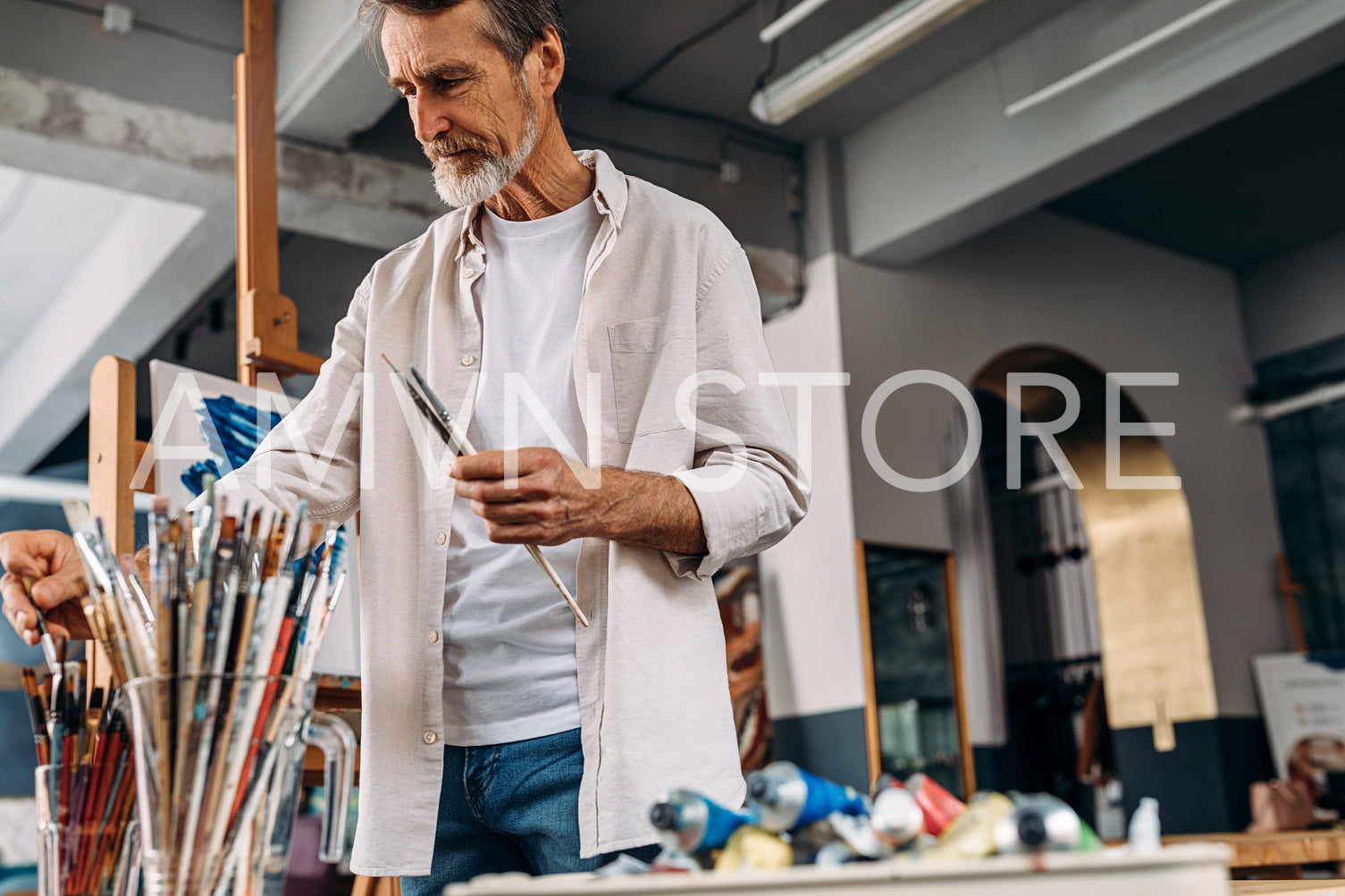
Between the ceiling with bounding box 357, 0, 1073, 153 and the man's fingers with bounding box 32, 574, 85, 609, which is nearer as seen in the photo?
the man's fingers with bounding box 32, 574, 85, 609

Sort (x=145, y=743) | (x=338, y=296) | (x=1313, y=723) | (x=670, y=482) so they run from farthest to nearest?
(x=338, y=296)
(x=1313, y=723)
(x=670, y=482)
(x=145, y=743)

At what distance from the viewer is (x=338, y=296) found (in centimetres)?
604

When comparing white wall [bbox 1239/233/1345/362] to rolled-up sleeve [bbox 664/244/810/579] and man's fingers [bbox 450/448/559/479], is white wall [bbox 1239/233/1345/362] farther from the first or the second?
man's fingers [bbox 450/448/559/479]

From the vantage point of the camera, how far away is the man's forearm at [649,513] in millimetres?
969

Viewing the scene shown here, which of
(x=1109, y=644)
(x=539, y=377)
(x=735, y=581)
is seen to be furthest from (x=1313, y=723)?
(x=539, y=377)

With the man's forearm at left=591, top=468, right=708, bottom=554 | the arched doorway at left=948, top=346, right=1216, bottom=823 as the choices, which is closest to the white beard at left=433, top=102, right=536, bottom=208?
the man's forearm at left=591, top=468, right=708, bottom=554

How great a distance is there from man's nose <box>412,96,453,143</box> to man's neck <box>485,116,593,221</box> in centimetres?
10

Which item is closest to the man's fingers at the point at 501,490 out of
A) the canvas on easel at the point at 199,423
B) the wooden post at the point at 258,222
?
the canvas on easel at the point at 199,423

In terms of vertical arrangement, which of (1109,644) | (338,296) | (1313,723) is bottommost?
(1313,723)

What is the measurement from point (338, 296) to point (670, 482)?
17.5 feet

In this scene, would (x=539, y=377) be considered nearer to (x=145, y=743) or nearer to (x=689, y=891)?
(x=145, y=743)

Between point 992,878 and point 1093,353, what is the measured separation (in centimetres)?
558

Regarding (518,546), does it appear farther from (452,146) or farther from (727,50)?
(727,50)

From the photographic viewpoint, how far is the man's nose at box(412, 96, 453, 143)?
121 cm
